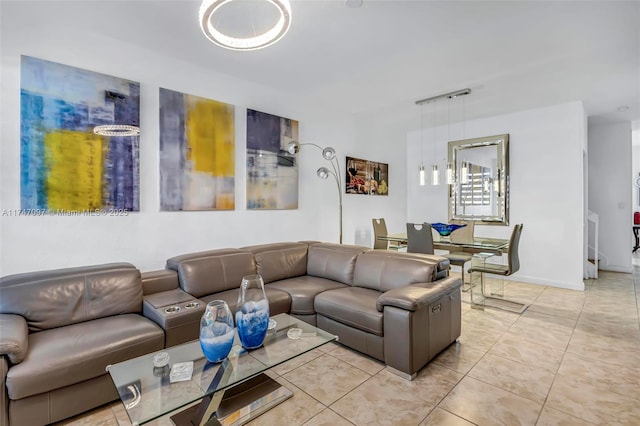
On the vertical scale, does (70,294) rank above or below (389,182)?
below

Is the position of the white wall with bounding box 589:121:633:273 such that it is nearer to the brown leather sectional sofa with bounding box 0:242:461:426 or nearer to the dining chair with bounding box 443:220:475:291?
the dining chair with bounding box 443:220:475:291

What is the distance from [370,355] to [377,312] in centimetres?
39

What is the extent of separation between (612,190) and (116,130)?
8014mm

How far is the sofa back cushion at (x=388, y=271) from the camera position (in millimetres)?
2701

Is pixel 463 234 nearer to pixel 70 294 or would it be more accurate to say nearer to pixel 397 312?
pixel 397 312

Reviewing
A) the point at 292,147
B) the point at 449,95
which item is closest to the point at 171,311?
the point at 292,147

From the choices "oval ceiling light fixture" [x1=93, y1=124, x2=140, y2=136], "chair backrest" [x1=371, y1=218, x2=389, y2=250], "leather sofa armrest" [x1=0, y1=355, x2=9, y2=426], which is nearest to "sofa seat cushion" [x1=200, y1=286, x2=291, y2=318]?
"leather sofa armrest" [x1=0, y1=355, x2=9, y2=426]

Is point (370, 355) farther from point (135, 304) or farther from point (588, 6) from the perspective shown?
point (588, 6)

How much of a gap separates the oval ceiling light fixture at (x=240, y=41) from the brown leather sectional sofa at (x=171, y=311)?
1.93m

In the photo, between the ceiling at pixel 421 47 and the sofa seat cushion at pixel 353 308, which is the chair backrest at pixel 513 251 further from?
the sofa seat cushion at pixel 353 308

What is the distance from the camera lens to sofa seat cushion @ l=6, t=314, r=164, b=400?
5.17 feet

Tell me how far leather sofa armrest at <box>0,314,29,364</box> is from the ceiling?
237 centimetres

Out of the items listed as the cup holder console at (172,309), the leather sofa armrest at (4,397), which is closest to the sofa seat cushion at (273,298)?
the cup holder console at (172,309)

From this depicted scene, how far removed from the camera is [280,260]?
137 inches
